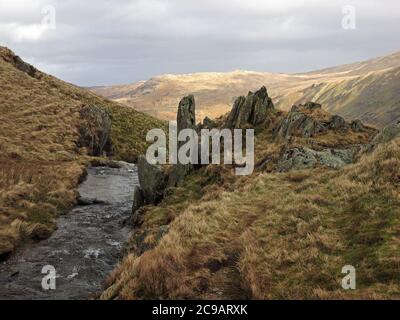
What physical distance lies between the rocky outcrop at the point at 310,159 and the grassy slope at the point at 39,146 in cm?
1627

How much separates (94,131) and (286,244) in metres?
48.0

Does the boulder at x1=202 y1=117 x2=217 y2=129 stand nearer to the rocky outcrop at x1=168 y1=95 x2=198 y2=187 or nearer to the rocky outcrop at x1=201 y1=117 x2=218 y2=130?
the rocky outcrop at x1=201 y1=117 x2=218 y2=130

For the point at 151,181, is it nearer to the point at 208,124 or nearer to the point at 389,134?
the point at 208,124

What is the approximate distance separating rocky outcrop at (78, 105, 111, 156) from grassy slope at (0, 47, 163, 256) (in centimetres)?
126

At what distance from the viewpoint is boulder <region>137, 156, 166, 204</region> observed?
1292 inches

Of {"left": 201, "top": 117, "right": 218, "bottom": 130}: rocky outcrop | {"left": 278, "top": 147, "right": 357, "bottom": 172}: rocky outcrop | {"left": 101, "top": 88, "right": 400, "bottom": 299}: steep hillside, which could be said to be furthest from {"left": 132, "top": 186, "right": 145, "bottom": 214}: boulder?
{"left": 201, "top": 117, "right": 218, "bottom": 130}: rocky outcrop

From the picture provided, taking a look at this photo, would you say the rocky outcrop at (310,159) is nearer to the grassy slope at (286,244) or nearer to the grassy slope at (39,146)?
the grassy slope at (286,244)

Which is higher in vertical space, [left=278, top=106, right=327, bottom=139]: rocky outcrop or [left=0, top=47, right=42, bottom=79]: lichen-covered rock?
[left=0, top=47, right=42, bottom=79]: lichen-covered rock

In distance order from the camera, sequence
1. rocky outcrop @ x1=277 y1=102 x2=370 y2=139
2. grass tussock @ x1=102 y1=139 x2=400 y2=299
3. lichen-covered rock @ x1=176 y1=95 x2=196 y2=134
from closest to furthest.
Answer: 1. grass tussock @ x1=102 y1=139 x2=400 y2=299
2. rocky outcrop @ x1=277 y1=102 x2=370 y2=139
3. lichen-covered rock @ x1=176 y1=95 x2=196 y2=134

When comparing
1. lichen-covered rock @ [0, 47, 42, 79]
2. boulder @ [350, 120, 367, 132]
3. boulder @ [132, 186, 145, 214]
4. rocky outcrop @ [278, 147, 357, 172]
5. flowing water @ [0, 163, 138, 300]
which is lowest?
flowing water @ [0, 163, 138, 300]

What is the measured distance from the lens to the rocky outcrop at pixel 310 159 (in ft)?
93.4

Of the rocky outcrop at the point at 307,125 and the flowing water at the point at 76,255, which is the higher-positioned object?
the rocky outcrop at the point at 307,125

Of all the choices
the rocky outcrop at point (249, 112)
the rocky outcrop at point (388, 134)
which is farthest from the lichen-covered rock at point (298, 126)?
the rocky outcrop at point (388, 134)
